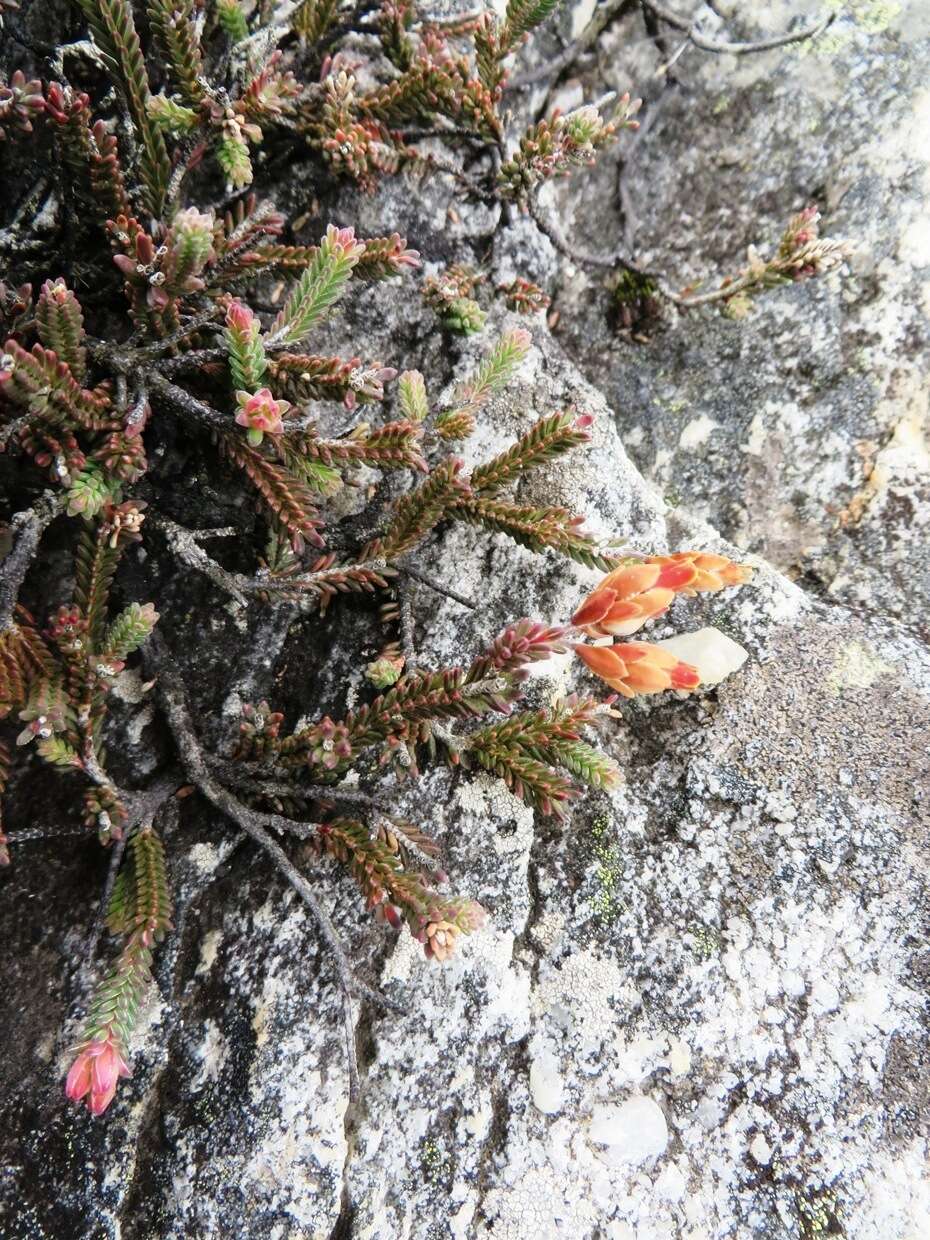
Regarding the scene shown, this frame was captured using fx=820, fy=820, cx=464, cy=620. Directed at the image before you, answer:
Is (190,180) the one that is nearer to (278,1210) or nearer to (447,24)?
(447,24)

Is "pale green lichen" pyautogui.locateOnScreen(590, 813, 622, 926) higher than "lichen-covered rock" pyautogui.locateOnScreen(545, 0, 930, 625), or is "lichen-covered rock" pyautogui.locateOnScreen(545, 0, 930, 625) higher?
"lichen-covered rock" pyautogui.locateOnScreen(545, 0, 930, 625)

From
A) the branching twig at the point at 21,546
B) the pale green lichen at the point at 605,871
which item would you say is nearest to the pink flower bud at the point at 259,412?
the branching twig at the point at 21,546

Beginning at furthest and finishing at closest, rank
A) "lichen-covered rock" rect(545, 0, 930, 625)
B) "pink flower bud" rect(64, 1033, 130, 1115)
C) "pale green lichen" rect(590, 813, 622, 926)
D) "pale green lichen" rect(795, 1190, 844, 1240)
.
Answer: "lichen-covered rock" rect(545, 0, 930, 625) < "pale green lichen" rect(590, 813, 622, 926) < "pale green lichen" rect(795, 1190, 844, 1240) < "pink flower bud" rect(64, 1033, 130, 1115)

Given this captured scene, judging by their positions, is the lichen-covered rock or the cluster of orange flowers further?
the lichen-covered rock

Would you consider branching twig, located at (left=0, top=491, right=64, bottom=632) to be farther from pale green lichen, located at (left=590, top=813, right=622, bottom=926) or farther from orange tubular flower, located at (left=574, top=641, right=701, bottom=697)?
pale green lichen, located at (left=590, top=813, right=622, bottom=926)

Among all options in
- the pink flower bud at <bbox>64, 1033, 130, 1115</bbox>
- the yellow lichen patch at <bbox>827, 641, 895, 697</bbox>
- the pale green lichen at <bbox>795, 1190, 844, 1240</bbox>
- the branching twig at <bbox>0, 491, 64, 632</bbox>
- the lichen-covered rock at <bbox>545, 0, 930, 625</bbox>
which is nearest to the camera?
the pink flower bud at <bbox>64, 1033, 130, 1115</bbox>

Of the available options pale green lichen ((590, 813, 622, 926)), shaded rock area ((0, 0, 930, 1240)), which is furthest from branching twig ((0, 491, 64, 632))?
pale green lichen ((590, 813, 622, 926))

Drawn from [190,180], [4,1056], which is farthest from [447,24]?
[4,1056]

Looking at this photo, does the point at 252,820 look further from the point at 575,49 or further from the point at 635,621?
the point at 575,49

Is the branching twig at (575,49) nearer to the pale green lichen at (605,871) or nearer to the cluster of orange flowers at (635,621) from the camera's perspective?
the cluster of orange flowers at (635,621)
